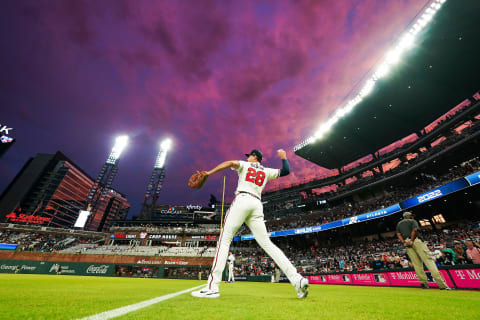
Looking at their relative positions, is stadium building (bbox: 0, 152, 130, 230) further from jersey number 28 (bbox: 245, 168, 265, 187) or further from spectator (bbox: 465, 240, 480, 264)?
spectator (bbox: 465, 240, 480, 264)

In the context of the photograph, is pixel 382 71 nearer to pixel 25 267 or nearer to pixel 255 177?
pixel 255 177

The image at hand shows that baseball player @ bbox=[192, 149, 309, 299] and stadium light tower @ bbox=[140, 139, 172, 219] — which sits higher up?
stadium light tower @ bbox=[140, 139, 172, 219]

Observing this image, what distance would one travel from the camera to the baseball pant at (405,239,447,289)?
480 centimetres

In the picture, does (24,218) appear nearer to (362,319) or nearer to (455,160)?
(362,319)

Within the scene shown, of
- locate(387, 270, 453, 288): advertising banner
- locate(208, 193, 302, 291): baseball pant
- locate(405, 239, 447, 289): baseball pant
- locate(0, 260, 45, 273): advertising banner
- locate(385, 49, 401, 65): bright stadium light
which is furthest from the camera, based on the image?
locate(0, 260, 45, 273): advertising banner

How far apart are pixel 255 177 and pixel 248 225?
2.43ft

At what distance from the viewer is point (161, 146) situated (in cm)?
6206

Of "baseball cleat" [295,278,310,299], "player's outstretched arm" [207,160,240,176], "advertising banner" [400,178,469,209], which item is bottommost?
"baseball cleat" [295,278,310,299]

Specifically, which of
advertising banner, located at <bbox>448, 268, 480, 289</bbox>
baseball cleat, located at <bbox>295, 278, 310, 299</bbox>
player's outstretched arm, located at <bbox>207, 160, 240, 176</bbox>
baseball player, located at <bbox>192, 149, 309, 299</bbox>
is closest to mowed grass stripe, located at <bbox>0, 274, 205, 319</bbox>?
baseball player, located at <bbox>192, 149, 309, 299</bbox>

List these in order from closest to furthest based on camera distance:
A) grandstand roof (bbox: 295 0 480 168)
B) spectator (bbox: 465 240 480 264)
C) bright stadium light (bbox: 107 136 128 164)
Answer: spectator (bbox: 465 240 480 264) → grandstand roof (bbox: 295 0 480 168) → bright stadium light (bbox: 107 136 128 164)

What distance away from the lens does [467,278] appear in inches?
201

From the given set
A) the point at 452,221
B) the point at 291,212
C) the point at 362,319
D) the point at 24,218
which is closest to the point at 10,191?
the point at 24,218

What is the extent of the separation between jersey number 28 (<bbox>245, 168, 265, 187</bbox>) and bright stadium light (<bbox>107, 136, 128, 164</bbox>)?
→ 75750 mm

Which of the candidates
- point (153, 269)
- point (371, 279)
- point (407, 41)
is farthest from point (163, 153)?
point (371, 279)
